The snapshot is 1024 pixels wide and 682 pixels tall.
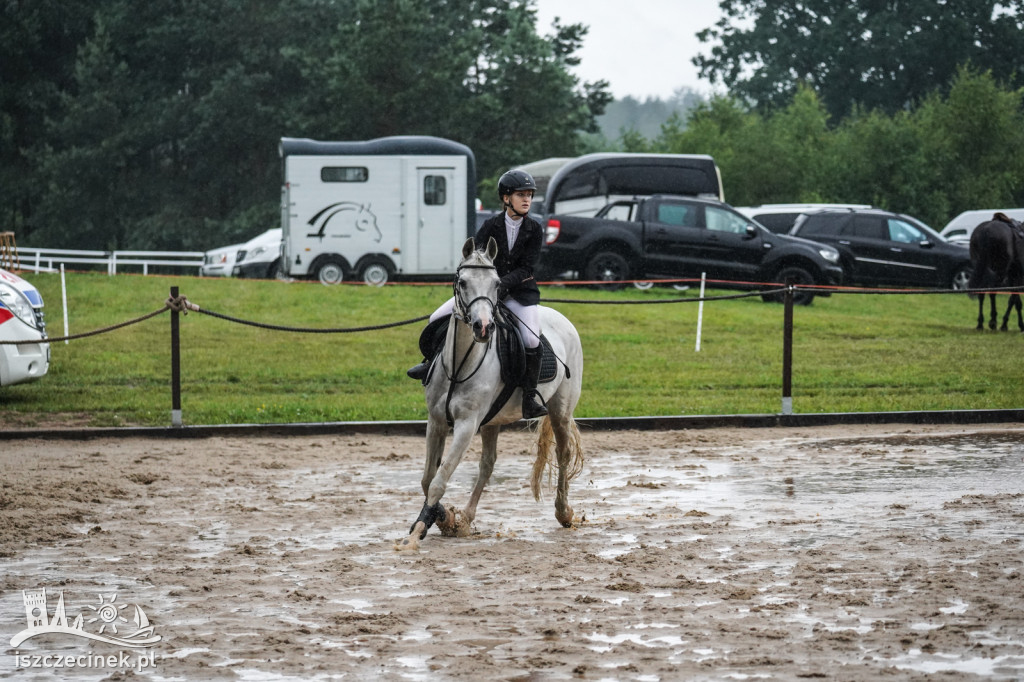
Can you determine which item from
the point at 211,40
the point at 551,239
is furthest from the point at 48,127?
the point at 551,239

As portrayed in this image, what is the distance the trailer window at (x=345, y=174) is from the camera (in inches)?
1208

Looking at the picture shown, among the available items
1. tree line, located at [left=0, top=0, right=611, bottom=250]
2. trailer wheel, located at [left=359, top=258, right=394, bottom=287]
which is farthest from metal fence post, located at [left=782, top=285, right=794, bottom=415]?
tree line, located at [left=0, top=0, right=611, bottom=250]

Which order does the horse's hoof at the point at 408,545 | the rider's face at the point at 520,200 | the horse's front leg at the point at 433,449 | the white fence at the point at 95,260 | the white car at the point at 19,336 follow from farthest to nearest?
the white fence at the point at 95,260 → the white car at the point at 19,336 → the horse's front leg at the point at 433,449 → the rider's face at the point at 520,200 → the horse's hoof at the point at 408,545

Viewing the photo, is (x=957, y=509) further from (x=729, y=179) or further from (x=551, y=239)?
(x=729, y=179)

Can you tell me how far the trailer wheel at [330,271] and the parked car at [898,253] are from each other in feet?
33.1

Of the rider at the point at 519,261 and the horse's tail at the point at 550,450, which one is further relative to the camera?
the horse's tail at the point at 550,450

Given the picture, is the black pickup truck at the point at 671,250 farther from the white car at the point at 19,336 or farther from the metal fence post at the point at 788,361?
the white car at the point at 19,336

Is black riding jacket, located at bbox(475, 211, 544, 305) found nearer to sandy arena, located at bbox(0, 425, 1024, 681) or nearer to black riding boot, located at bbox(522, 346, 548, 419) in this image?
black riding boot, located at bbox(522, 346, 548, 419)

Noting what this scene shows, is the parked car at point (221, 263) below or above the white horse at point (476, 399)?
above

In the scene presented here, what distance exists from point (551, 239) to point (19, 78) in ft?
130

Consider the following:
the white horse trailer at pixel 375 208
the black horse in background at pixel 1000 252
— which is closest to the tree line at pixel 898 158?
the white horse trailer at pixel 375 208

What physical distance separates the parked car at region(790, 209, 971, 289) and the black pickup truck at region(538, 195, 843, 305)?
2.39 m

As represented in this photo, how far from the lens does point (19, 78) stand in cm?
5759

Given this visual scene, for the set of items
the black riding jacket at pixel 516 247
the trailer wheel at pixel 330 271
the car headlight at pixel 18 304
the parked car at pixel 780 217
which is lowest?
the car headlight at pixel 18 304
